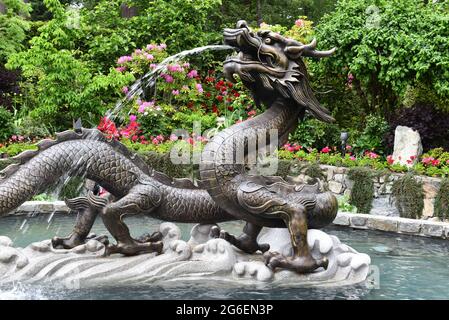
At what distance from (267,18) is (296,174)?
10.9 meters

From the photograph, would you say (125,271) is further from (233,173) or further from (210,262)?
(233,173)

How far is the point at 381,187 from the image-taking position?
9.00 m

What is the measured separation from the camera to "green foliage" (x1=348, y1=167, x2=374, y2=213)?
9.02m

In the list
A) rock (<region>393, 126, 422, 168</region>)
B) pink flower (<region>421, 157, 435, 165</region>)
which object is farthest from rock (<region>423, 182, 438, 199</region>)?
rock (<region>393, 126, 422, 168</region>)

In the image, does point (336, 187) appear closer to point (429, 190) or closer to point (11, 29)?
point (429, 190)

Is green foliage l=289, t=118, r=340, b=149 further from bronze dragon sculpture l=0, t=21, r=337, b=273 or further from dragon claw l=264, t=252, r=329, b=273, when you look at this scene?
dragon claw l=264, t=252, r=329, b=273

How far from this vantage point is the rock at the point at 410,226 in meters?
7.60

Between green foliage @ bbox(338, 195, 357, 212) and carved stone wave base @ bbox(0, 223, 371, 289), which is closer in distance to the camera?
carved stone wave base @ bbox(0, 223, 371, 289)

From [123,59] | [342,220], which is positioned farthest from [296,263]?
[123,59]

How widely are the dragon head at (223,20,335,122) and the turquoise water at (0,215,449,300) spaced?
65.8 inches

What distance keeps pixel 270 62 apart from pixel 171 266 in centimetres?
193

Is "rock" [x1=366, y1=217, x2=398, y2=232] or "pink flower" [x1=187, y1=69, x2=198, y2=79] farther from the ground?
"pink flower" [x1=187, y1=69, x2=198, y2=79]

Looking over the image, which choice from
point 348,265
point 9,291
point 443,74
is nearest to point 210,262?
point 348,265

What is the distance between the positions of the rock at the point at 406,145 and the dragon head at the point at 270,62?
5.13 meters
